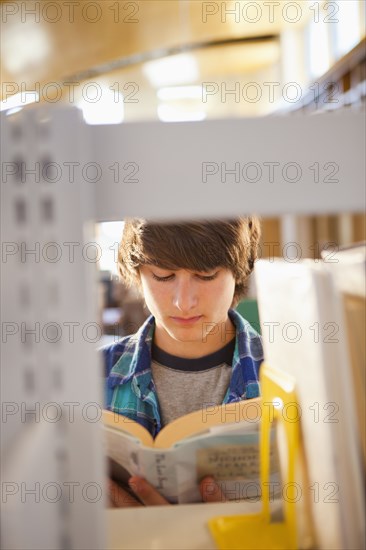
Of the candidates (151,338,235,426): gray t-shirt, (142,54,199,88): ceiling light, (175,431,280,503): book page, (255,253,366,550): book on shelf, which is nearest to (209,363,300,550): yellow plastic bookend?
(255,253,366,550): book on shelf

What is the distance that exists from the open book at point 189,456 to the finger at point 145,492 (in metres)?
0.01

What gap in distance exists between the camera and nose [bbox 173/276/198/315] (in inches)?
50.6

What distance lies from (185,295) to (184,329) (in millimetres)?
86

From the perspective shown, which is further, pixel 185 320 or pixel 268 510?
pixel 185 320

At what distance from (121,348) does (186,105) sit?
194 inches

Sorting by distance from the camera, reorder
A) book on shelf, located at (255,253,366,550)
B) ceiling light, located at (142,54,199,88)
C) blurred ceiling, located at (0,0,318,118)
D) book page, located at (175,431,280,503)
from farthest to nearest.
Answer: ceiling light, located at (142,54,199,88) < blurred ceiling, located at (0,0,318,118) < book page, located at (175,431,280,503) < book on shelf, located at (255,253,366,550)

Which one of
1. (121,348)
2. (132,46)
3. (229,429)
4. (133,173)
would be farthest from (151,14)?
(133,173)

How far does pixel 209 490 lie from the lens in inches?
45.6

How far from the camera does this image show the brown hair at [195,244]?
126 centimetres

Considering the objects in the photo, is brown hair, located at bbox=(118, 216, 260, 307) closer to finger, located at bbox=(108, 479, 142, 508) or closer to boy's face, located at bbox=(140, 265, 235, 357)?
boy's face, located at bbox=(140, 265, 235, 357)

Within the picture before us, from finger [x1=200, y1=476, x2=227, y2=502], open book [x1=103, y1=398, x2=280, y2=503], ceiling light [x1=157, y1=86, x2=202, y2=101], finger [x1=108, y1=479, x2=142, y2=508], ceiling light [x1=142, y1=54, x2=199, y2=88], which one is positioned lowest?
finger [x1=108, y1=479, x2=142, y2=508]

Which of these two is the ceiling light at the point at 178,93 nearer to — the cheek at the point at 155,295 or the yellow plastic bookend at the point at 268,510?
the cheek at the point at 155,295

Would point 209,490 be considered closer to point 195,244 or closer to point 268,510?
point 268,510

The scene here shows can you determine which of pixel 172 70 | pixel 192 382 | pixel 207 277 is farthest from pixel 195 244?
pixel 172 70
